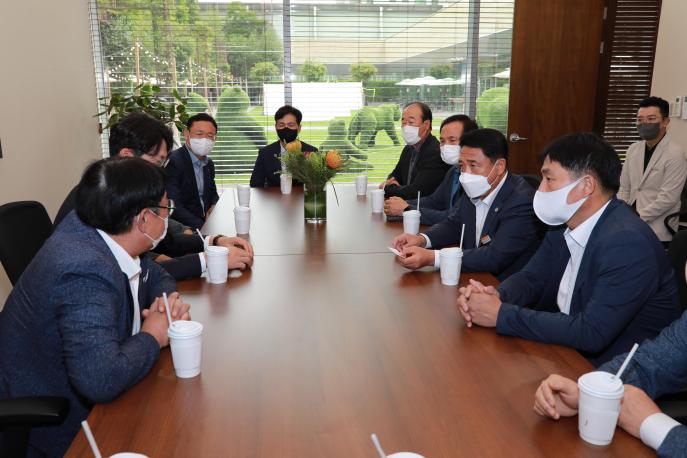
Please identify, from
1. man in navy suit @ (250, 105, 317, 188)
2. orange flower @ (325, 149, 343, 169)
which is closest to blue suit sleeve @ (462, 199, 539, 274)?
orange flower @ (325, 149, 343, 169)

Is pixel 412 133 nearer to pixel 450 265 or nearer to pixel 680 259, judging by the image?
pixel 450 265

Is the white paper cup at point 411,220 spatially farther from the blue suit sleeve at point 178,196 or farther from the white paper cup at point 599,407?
the white paper cup at point 599,407

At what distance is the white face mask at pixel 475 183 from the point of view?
2.71 meters

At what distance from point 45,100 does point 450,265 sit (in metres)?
3.68

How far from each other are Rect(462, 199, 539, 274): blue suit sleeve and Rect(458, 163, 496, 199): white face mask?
6.5 inches

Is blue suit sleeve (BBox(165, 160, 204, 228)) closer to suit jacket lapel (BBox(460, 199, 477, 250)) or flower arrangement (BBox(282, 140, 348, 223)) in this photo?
flower arrangement (BBox(282, 140, 348, 223))

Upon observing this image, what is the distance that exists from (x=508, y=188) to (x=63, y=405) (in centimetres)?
202

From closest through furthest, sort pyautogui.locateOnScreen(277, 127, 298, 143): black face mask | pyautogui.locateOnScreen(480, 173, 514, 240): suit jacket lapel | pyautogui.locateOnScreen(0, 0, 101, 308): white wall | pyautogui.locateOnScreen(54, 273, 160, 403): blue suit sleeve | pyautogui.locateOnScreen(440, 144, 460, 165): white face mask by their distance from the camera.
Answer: pyautogui.locateOnScreen(54, 273, 160, 403): blue suit sleeve < pyautogui.locateOnScreen(480, 173, 514, 240): suit jacket lapel < pyautogui.locateOnScreen(440, 144, 460, 165): white face mask < pyautogui.locateOnScreen(0, 0, 101, 308): white wall < pyautogui.locateOnScreen(277, 127, 298, 143): black face mask

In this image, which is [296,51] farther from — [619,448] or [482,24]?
[619,448]

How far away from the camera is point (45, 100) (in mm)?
4434

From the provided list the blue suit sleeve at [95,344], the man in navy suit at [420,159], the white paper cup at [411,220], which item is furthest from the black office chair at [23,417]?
the man in navy suit at [420,159]

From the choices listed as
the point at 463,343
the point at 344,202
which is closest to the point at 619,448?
the point at 463,343

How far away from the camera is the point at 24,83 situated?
409cm

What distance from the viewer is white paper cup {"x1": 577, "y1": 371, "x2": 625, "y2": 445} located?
1118mm
